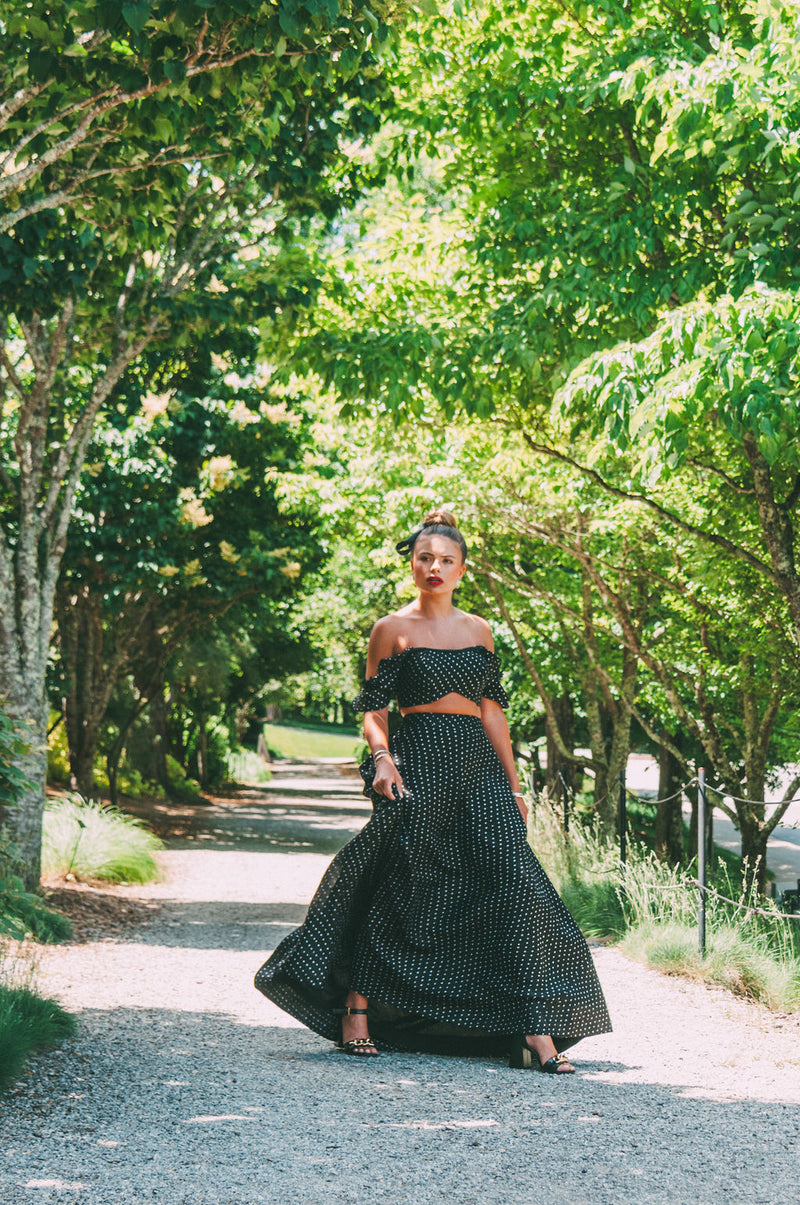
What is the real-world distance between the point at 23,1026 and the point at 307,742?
74.1m

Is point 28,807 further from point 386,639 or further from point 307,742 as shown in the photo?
point 307,742

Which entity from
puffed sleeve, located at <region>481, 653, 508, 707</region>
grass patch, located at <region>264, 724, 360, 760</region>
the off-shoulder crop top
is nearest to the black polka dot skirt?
the off-shoulder crop top

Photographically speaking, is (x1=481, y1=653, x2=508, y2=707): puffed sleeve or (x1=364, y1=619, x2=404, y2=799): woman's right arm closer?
(x1=364, y1=619, x2=404, y2=799): woman's right arm

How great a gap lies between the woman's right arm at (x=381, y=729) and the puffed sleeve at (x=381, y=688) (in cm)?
3

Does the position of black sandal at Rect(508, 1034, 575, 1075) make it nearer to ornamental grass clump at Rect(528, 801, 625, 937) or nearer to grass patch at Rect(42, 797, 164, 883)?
ornamental grass clump at Rect(528, 801, 625, 937)

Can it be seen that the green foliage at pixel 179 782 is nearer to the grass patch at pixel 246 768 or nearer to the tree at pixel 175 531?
the grass patch at pixel 246 768

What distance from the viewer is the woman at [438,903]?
4.50 meters

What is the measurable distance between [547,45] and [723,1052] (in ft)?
20.7

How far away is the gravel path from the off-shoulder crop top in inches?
56.0

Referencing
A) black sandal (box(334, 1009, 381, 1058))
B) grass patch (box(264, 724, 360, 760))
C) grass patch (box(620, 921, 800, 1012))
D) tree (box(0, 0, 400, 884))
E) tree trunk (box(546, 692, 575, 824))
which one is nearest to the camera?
black sandal (box(334, 1009, 381, 1058))

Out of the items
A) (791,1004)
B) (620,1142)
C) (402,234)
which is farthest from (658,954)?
(402,234)

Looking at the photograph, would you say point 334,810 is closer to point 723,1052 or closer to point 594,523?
point 594,523

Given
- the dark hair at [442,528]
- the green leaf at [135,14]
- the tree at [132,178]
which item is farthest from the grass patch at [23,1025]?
the green leaf at [135,14]

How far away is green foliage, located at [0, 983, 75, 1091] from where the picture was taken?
→ 160 inches
